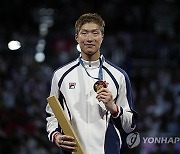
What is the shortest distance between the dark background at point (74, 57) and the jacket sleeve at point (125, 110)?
110 centimetres

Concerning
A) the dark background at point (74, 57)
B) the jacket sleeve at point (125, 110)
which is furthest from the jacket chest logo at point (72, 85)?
the dark background at point (74, 57)

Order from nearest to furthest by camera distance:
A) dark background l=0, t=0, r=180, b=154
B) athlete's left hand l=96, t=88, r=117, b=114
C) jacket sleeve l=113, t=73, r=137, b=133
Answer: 1. athlete's left hand l=96, t=88, r=117, b=114
2. jacket sleeve l=113, t=73, r=137, b=133
3. dark background l=0, t=0, r=180, b=154

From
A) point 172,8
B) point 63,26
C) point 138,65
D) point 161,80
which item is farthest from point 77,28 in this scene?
point 172,8

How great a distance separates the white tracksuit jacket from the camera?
12.5 feet

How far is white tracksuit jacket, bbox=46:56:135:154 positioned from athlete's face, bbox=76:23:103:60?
102 millimetres

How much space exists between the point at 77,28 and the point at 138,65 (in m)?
8.27

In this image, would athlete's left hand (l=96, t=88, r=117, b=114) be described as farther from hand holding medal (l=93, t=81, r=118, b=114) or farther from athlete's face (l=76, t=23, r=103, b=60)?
athlete's face (l=76, t=23, r=103, b=60)

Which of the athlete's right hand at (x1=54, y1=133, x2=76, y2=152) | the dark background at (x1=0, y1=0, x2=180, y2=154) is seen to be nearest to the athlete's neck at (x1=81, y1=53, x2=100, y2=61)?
the athlete's right hand at (x1=54, y1=133, x2=76, y2=152)

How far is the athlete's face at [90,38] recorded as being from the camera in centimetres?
388

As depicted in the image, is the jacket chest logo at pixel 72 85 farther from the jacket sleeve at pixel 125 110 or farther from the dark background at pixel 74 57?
the dark background at pixel 74 57

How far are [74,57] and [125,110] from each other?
7.56 metres

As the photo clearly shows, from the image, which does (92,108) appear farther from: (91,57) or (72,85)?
(91,57)

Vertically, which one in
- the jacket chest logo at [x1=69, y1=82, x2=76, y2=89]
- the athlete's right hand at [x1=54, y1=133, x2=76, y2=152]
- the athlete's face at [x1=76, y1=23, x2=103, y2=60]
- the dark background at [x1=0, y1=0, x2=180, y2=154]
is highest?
the dark background at [x1=0, y1=0, x2=180, y2=154]

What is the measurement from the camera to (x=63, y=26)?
13.9 metres
